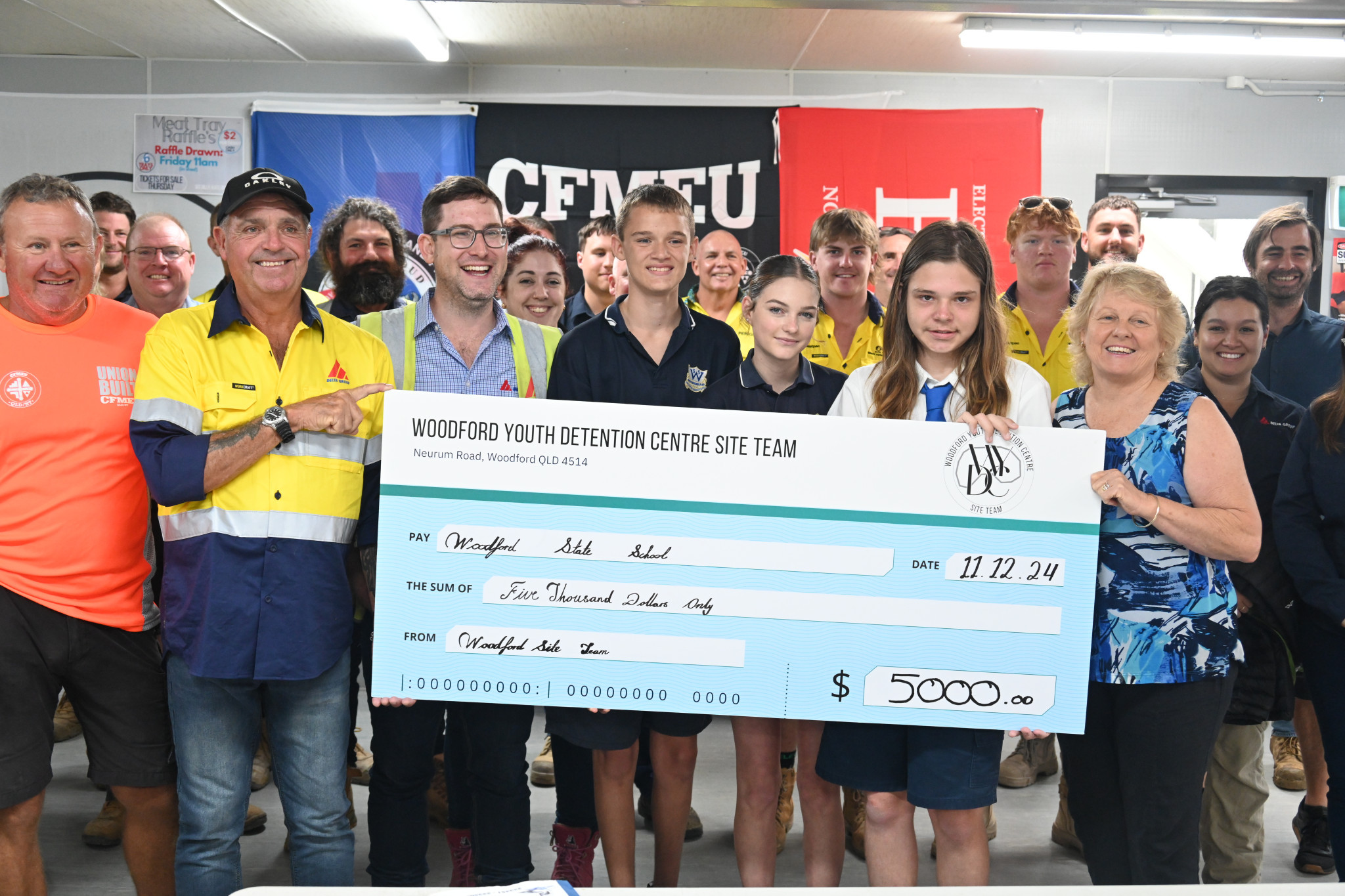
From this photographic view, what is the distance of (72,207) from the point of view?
2.20m

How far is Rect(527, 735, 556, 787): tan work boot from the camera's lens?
3.56m

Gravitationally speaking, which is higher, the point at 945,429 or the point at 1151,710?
the point at 945,429

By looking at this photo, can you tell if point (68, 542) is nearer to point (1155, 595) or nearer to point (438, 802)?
point (438, 802)

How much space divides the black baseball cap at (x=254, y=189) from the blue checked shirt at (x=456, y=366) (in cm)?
42

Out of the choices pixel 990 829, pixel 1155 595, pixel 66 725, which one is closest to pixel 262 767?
pixel 66 725

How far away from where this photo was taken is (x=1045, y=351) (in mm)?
3291

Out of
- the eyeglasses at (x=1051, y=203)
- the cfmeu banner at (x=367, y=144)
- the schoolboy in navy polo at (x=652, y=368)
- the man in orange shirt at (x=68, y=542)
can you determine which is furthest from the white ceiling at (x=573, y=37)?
the man in orange shirt at (x=68, y=542)

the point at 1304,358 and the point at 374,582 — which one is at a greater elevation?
the point at 1304,358

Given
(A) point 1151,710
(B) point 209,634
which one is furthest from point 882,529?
(B) point 209,634

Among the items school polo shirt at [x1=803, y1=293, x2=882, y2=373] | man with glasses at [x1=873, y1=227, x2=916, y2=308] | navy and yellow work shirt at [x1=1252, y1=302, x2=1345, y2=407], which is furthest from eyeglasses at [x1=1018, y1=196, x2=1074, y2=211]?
navy and yellow work shirt at [x1=1252, y1=302, x2=1345, y2=407]

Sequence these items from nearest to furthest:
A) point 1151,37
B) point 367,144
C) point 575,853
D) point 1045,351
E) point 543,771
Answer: point 575,853 → point 1045,351 → point 543,771 → point 1151,37 → point 367,144

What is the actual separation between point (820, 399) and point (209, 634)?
1.48 metres

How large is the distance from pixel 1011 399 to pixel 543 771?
2390mm

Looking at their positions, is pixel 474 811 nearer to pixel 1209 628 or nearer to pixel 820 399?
pixel 820 399
